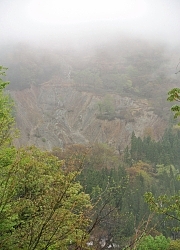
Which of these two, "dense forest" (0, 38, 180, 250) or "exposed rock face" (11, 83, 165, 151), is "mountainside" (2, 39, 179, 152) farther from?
"dense forest" (0, 38, 180, 250)

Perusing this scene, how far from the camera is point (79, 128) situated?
95062mm

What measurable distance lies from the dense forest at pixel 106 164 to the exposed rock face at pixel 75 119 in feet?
13.9

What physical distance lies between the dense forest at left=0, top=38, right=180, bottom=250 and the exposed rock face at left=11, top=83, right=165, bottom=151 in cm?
423

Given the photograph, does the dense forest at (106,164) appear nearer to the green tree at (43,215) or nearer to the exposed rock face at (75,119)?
the green tree at (43,215)

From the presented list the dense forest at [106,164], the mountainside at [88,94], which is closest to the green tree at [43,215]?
the dense forest at [106,164]

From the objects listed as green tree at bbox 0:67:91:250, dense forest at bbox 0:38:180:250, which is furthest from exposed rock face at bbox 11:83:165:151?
green tree at bbox 0:67:91:250

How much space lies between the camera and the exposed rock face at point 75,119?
87.7 meters

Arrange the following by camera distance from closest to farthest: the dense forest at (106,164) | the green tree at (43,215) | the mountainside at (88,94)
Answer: the green tree at (43,215)
the dense forest at (106,164)
the mountainside at (88,94)

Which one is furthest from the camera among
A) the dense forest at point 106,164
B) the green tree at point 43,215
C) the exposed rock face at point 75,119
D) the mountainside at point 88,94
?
the mountainside at point 88,94

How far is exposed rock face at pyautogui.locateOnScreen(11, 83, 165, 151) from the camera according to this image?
3452 inches

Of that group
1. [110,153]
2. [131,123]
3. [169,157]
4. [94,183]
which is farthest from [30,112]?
[94,183]

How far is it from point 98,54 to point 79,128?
220ft

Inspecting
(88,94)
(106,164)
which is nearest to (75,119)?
(88,94)

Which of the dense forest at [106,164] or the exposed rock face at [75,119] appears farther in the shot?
the exposed rock face at [75,119]
